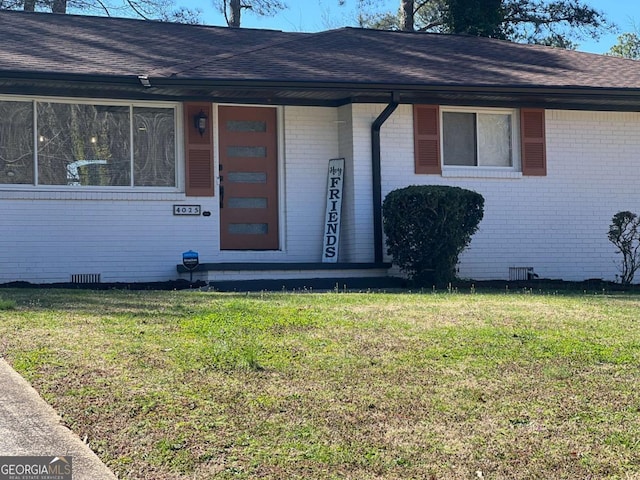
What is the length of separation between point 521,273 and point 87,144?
6.83 meters

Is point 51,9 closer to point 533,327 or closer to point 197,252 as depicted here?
point 197,252

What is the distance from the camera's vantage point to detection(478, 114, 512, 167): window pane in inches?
587

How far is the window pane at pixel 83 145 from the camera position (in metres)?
13.2

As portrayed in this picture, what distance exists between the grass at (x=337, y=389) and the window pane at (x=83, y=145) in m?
4.95

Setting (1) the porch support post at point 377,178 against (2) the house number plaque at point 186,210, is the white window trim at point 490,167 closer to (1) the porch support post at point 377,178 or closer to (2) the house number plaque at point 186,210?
(1) the porch support post at point 377,178

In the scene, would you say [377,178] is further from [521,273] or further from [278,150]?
[521,273]

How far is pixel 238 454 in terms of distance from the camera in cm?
491

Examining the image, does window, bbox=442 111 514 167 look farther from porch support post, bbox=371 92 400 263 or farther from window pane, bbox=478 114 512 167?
porch support post, bbox=371 92 400 263

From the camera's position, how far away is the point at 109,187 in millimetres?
13414

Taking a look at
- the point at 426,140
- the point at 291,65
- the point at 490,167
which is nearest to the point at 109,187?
the point at 291,65

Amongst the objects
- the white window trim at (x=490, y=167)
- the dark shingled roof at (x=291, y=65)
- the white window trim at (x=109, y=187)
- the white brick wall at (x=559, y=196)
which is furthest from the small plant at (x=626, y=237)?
the white window trim at (x=109, y=187)

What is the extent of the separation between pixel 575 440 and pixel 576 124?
35.0 ft


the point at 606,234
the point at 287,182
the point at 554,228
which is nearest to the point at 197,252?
the point at 287,182

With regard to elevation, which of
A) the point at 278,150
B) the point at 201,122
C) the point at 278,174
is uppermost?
the point at 201,122
